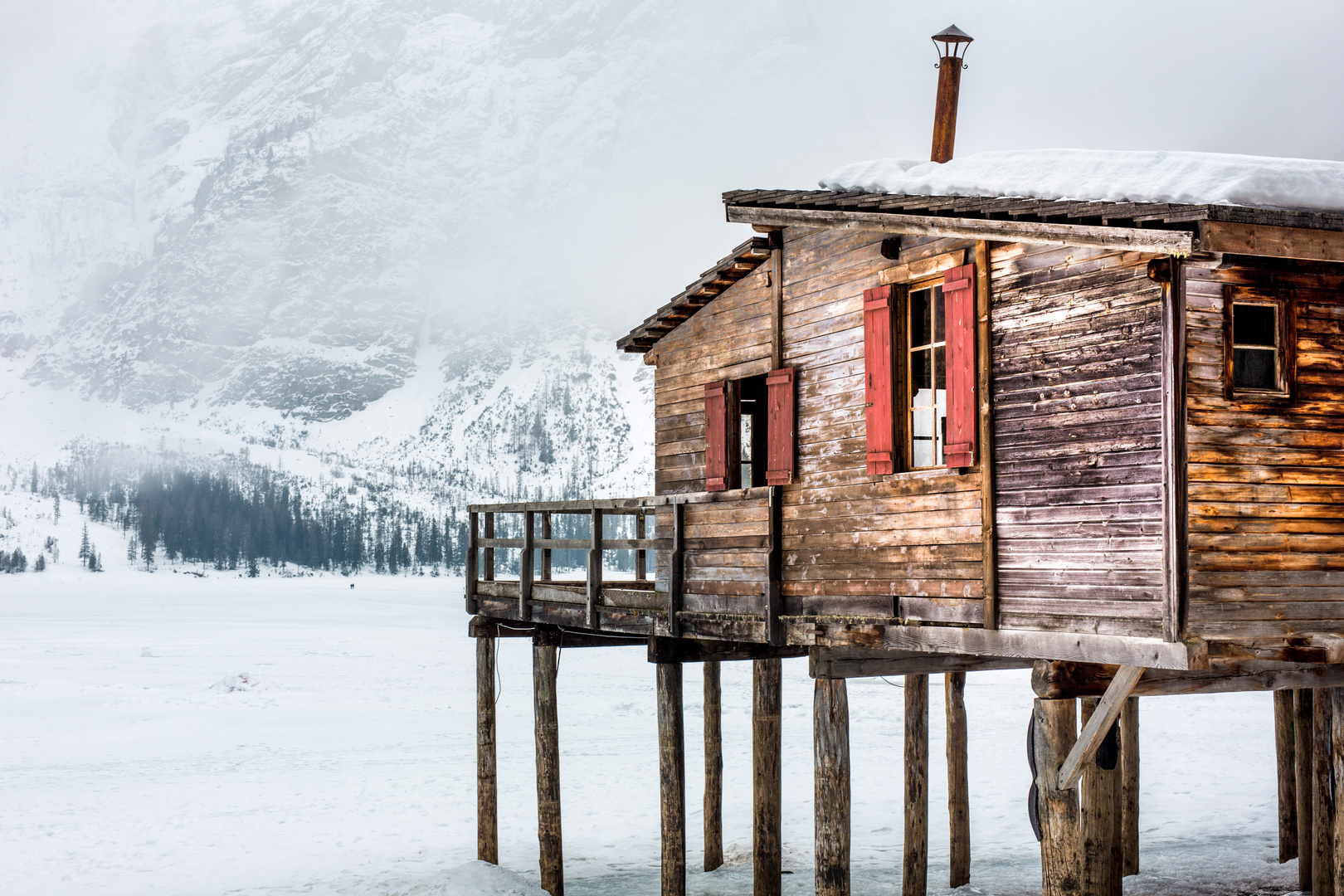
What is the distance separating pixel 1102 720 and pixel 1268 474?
2055 millimetres

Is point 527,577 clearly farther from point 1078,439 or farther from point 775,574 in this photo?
point 1078,439

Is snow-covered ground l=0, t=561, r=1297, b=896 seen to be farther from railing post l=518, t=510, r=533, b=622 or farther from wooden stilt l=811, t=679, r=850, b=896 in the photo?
wooden stilt l=811, t=679, r=850, b=896

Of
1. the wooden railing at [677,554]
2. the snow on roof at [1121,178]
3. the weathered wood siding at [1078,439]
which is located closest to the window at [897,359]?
the weathered wood siding at [1078,439]

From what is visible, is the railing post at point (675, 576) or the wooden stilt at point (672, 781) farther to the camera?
A: the wooden stilt at point (672, 781)

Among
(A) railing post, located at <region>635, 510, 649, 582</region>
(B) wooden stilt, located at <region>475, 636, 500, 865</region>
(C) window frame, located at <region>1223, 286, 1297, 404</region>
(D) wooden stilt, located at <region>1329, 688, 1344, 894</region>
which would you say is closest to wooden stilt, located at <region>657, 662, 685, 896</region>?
(A) railing post, located at <region>635, 510, 649, 582</region>

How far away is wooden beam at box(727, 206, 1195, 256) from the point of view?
8328 millimetres

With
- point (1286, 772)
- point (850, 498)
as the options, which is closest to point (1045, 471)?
point (850, 498)

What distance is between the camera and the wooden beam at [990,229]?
8.33 metres

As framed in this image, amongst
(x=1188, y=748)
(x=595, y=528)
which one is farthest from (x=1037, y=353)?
(x=1188, y=748)

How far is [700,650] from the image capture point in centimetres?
1431

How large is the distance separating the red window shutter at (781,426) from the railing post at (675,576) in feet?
5.16

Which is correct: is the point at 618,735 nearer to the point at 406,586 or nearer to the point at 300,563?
the point at 406,586

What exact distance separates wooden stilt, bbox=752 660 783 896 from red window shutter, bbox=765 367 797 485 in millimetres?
3324

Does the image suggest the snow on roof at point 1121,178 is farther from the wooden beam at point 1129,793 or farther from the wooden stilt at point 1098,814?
the wooden beam at point 1129,793
